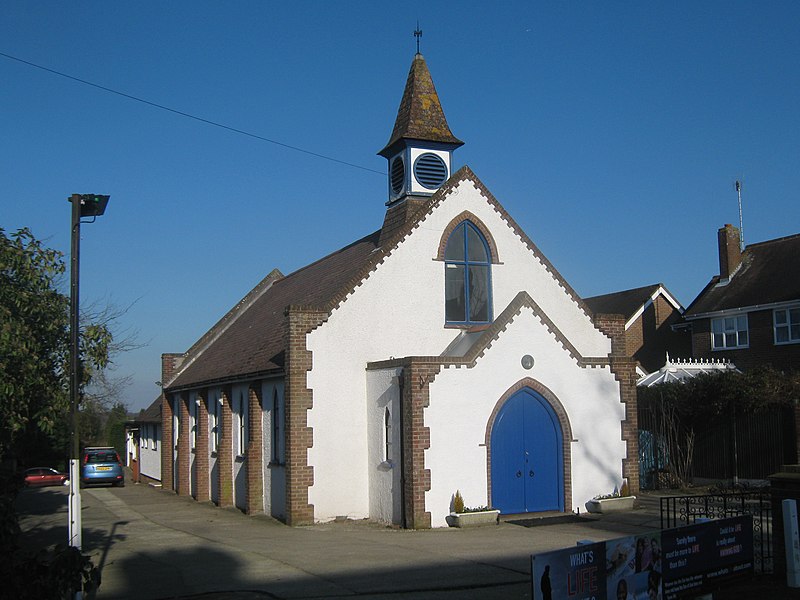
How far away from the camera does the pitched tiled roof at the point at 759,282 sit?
120 feet

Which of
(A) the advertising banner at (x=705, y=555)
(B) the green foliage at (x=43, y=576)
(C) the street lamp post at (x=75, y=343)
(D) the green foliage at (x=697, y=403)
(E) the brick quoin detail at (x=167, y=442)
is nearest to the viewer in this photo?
(B) the green foliage at (x=43, y=576)

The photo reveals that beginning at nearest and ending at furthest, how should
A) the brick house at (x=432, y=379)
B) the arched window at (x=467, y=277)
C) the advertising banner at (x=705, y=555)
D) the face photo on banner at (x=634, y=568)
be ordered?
the face photo on banner at (x=634, y=568) → the advertising banner at (x=705, y=555) → the brick house at (x=432, y=379) → the arched window at (x=467, y=277)

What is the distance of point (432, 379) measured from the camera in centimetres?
1897

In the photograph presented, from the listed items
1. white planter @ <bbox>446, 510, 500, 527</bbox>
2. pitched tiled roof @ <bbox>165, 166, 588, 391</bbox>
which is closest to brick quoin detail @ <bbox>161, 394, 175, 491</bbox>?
pitched tiled roof @ <bbox>165, 166, 588, 391</bbox>

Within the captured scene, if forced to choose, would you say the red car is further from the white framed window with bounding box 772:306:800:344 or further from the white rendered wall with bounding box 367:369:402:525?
the white framed window with bounding box 772:306:800:344

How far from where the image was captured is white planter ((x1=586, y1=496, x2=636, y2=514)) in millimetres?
20578

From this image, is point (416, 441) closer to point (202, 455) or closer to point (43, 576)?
point (43, 576)

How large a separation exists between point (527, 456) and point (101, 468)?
25.9m

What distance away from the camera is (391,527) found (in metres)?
19.4

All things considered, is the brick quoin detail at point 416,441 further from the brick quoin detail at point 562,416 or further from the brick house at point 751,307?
the brick house at point 751,307

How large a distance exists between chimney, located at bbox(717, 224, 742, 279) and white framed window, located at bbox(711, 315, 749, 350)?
9.14ft

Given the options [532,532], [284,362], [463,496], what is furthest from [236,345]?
[532,532]

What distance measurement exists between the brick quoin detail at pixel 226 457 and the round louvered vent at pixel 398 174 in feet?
26.8

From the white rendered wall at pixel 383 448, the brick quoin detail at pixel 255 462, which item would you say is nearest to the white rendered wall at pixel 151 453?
the brick quoin detail at pixel 255 462
